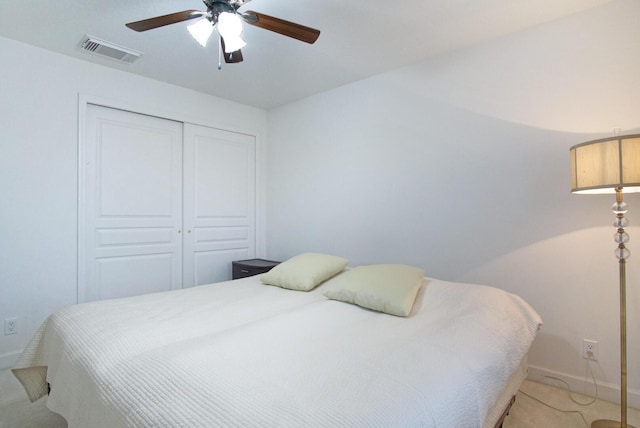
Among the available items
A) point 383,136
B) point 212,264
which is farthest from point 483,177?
point 212,264

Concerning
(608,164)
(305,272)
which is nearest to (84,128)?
(305,272)

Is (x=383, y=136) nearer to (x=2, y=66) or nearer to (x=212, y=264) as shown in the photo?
(x=212, y=264)

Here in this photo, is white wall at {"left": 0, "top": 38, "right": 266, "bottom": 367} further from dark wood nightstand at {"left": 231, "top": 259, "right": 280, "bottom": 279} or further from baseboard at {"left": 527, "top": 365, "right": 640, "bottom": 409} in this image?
baseboard at {"left": 527, "top": 365, "right": 640, "bottom": 409}

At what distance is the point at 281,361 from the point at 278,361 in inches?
0.4

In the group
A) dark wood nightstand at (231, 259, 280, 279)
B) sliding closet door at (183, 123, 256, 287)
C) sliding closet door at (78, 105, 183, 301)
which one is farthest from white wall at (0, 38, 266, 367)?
dark wood nightstand at (231, 259, 280, 279)

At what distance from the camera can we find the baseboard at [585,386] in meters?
1.84

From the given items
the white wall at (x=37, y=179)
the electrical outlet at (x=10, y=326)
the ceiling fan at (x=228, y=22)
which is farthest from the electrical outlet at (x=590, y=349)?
the electrical outlet at (x=10, y=326)

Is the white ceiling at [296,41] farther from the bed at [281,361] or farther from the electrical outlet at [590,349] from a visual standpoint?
the electrical outlet at [590,349]

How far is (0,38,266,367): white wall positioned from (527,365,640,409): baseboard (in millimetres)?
3551

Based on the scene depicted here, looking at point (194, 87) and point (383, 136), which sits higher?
point (194, 87)

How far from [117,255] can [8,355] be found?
980mm

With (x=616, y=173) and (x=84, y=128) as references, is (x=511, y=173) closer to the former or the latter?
(x=616, y=173)

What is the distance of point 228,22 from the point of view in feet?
5.16

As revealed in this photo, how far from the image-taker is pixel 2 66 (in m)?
2.35
